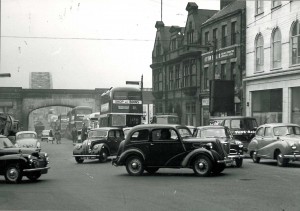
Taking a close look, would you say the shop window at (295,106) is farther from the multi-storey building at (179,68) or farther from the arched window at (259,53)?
the multi-storey building at (179,68)

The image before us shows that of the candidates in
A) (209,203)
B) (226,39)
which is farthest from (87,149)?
(226,39)

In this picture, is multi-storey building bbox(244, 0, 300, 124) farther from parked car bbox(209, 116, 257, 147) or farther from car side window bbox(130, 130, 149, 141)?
car side window bbox(130, 130, 149, 141)

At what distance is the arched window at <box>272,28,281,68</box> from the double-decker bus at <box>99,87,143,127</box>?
30.8 ft

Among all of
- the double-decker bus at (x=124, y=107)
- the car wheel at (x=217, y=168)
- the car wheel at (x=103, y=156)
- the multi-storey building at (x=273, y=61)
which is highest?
the multi-storey building at (x=273, y=61)

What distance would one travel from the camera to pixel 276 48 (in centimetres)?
3419

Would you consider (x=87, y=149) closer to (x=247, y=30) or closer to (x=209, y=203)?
(x=209, y=203)

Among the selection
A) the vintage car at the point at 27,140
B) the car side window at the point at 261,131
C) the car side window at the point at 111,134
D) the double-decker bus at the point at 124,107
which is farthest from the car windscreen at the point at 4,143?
the double-decker bus at the point at 124,107

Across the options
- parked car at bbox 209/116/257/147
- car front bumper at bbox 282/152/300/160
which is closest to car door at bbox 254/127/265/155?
car front bumper at bbox 282/152/300/160

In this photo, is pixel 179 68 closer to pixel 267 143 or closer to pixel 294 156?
pixel 267 143

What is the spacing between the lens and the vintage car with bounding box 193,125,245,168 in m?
19.6

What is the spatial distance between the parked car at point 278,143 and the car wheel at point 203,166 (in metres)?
5.01

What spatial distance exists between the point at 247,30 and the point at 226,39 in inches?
144

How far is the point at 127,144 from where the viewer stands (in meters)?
17.5

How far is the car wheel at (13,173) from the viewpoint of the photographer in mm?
15242
